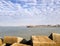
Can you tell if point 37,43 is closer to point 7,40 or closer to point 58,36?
point 58,36

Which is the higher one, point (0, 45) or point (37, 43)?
point (37, 43)

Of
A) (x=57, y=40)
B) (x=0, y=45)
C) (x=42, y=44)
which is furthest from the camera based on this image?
(x=0, y=45)

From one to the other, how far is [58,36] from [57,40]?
357 millimetres

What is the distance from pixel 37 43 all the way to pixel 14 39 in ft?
→ 14.7

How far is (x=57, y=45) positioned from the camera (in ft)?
33.4

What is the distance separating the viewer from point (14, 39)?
14031 mm

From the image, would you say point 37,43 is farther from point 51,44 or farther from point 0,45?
point 0,45

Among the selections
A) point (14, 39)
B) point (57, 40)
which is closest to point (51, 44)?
point (57, 40)

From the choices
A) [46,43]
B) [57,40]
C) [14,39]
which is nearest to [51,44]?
[46,43]

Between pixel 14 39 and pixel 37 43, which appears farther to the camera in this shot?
pixel 14 39

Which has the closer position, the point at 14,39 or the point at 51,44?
the point at 51,44

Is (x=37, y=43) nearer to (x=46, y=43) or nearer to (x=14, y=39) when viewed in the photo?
(x=46, y=43)

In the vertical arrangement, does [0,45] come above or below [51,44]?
below

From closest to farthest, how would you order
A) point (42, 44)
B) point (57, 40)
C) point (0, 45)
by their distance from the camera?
point (42, 44) < point (57, 40) < point (0, 45)
